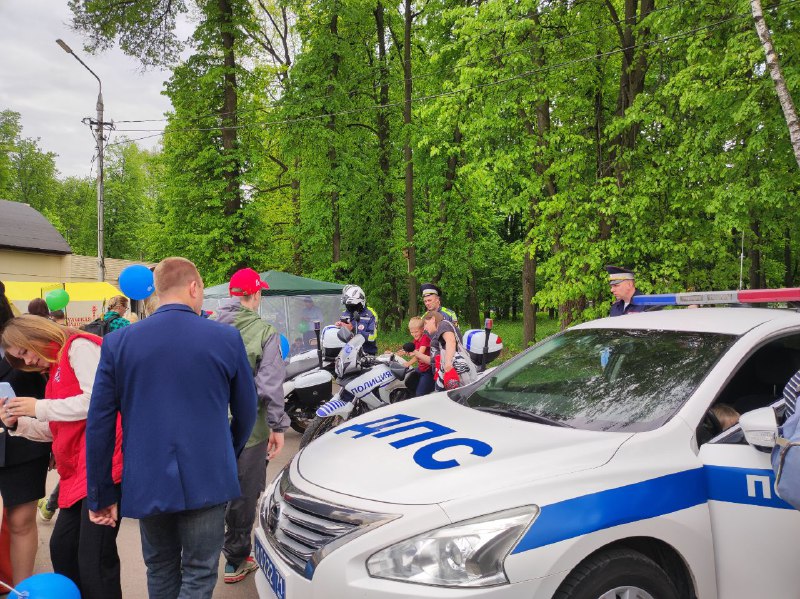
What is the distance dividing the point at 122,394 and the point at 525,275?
16.1 metres

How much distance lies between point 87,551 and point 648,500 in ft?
8.60

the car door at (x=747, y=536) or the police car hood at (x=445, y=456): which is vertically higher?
the police car hood at (x=445, y=456)

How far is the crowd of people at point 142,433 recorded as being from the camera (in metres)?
2.45

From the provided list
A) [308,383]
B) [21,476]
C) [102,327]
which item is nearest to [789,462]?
[21,476]

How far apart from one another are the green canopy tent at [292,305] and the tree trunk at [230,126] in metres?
5.20

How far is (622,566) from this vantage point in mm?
2330

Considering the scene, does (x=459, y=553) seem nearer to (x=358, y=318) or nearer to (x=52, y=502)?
(x=52, y=502)

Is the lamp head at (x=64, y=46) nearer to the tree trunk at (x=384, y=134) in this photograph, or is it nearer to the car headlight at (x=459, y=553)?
the tree trunk at (x=384, y=134)

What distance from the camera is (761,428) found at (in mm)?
2314

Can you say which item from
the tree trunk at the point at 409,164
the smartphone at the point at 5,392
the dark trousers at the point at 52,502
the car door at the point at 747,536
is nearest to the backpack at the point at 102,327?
the dark trousers at the point at 52,502

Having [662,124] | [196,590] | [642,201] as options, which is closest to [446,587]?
[196,590]

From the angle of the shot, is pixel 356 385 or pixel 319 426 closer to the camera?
pixel 319 426

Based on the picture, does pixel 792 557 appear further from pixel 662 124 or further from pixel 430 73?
pixel 430 73

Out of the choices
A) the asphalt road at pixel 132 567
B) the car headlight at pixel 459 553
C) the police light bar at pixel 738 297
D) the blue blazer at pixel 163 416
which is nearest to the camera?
the car headlight at pixel 459 553
